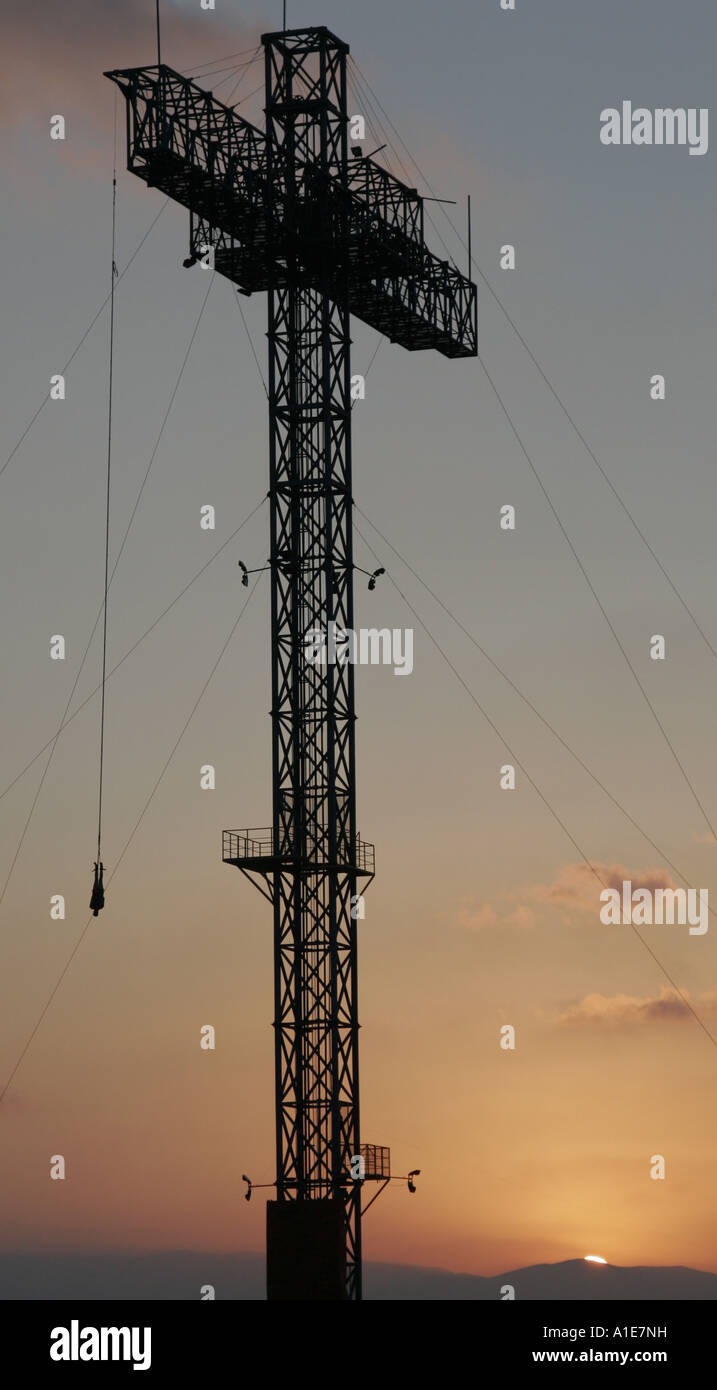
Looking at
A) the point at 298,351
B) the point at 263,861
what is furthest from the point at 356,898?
the point at 298,351

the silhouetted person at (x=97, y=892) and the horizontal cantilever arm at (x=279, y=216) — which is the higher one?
the horizontal cantilever arm at (x=279, y=216)

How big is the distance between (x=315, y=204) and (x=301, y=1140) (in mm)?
29146

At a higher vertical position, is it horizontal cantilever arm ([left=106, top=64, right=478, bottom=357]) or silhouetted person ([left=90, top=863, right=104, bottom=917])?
horizontal cantilever arm ([left=106, top=64, right=478, bottom=357])

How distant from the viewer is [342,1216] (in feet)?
356
